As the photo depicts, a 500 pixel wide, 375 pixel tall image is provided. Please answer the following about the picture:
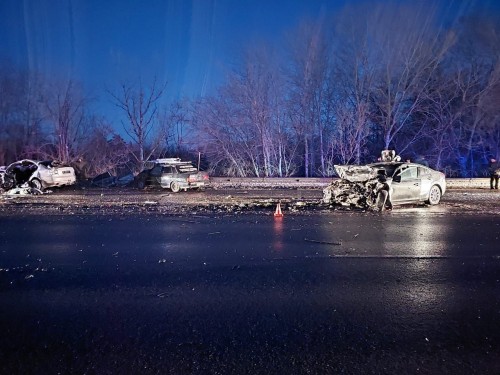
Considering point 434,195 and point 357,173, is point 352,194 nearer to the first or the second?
point 357,173

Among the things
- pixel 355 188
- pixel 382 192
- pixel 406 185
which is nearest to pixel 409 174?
pixel 406 185

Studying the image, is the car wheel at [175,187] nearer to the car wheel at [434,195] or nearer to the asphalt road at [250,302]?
the asphalt road at [250,302]

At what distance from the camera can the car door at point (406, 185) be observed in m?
11.8

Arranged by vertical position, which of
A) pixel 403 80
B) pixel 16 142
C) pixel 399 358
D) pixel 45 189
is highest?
pixel 403 80

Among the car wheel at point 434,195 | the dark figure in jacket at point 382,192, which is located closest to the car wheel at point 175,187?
the dark figure in jacket at point 382,192

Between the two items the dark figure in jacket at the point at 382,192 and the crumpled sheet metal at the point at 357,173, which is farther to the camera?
the crumpled sheet metal at the point at 357,173

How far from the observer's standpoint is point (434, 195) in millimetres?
12984

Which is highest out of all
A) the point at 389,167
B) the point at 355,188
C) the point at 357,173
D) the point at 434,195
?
the point at 389,167

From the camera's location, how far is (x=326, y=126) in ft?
89.7

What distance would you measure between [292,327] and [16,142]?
3141cm

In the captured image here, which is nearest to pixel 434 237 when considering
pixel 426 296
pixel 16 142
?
pixel 426 296

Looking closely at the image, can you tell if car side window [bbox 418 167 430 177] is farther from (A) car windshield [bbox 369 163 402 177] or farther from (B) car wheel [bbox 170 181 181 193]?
(B) car wheel [bbox 170 181 181 193]

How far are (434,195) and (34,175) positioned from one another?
17685 mm

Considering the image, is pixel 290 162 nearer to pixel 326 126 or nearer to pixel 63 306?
pixel 326 126
